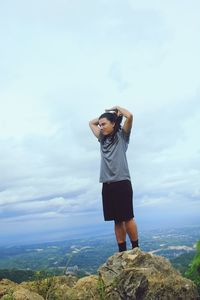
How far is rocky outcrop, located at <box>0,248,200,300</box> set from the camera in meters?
6.92

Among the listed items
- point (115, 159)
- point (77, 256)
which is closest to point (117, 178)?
point (115, 159)

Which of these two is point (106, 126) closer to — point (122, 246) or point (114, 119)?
point (114, 119)

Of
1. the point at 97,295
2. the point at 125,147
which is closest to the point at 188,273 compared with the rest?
the point at 125,147

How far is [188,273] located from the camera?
60.5 feet

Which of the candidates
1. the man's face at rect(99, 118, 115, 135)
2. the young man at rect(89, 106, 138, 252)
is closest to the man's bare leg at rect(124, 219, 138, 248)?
the young man at rect(89, 106, 138, 252)

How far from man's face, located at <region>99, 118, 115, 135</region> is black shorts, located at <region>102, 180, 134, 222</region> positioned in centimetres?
114

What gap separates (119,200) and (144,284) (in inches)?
84.0

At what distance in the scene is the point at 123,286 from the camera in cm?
709

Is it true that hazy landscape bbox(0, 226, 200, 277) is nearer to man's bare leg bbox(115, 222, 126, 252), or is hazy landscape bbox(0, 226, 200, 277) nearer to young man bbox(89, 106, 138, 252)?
man's bare leg bbox(115, 222, 126, 252)

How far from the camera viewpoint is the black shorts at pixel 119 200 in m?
8.76

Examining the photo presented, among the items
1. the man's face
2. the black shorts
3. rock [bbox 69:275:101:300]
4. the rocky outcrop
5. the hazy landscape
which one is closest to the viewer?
the rocky outcrop

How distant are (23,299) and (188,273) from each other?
1320cm

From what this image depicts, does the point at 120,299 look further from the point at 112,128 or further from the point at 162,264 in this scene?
the point at 112,128

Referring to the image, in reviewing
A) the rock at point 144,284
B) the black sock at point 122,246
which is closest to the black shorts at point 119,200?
A: the black sock at point 122,246
